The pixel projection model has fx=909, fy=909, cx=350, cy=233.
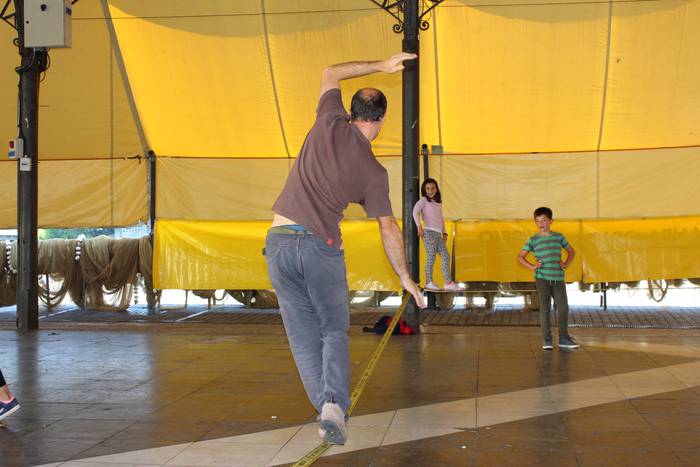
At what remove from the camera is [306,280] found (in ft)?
16.0

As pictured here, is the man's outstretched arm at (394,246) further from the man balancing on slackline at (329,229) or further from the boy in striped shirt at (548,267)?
the boy in striped shirt at (548,267)

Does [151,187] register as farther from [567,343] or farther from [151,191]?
[567,343]

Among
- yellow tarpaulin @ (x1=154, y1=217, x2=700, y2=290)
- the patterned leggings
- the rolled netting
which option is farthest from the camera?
the rolled netting

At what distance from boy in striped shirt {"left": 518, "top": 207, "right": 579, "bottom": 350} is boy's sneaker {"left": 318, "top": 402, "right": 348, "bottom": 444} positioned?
17.5 ft

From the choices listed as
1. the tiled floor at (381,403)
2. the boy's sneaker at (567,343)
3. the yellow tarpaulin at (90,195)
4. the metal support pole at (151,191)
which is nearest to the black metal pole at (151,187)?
the metal support pole at (151,191)

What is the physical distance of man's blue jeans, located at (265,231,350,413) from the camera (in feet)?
15.9

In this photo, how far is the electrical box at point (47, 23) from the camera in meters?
11.8

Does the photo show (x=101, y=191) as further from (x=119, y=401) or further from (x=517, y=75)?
(x=119, y=401)

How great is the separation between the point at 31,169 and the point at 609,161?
349 inches

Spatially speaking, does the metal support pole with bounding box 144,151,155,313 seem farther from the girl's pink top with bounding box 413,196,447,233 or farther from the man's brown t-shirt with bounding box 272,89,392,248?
the man's brown t-shirt with bounding box 272,89,392,248

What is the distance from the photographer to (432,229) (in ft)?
40.9

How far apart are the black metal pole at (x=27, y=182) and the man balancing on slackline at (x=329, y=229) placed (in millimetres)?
8421

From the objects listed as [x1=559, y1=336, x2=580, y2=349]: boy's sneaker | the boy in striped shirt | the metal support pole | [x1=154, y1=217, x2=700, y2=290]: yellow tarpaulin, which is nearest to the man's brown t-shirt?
the boy in striped shirt

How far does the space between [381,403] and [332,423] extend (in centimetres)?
217
